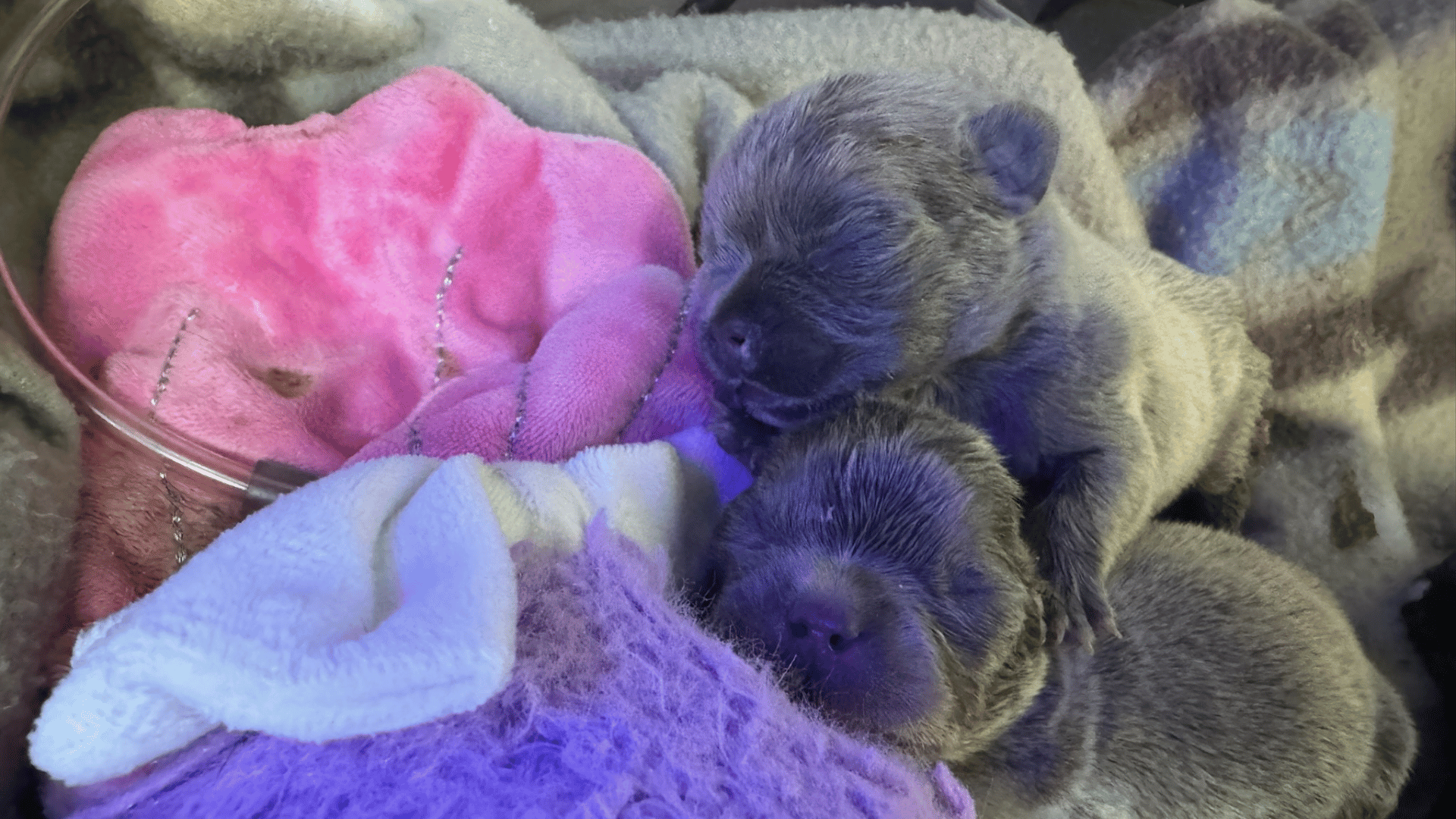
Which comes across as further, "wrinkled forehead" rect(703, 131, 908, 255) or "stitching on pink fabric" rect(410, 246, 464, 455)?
"stitching on pink fabric" rect(410, 246, 464, 455)

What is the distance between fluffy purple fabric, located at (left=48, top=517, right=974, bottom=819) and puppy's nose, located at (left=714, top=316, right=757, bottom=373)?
0.38 m

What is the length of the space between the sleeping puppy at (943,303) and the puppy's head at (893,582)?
13cm

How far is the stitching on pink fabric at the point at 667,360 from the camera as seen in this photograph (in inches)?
55.9

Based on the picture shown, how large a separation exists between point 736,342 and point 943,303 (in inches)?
11.2

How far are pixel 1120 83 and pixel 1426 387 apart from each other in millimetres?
1104

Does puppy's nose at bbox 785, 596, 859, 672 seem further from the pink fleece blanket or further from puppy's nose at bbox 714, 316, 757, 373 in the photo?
the pink fleece blanket

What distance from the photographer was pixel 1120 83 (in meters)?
2.25

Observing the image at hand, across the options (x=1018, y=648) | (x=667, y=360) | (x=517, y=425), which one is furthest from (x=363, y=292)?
(x=1018, y=648)

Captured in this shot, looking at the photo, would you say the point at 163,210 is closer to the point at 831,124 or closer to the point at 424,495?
the point at 424,495

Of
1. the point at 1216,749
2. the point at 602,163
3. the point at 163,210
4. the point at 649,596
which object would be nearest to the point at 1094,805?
the point at 1216,749

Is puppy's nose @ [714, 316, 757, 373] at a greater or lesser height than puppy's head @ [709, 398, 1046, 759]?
greater

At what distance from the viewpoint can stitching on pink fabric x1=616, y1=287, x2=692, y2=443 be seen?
4.66 feet

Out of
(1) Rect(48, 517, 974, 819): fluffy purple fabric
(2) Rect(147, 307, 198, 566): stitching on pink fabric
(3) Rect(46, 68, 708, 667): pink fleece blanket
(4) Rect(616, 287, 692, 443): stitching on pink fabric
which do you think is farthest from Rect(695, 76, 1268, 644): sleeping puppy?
(2) Rect(147, 307, 198, 566): stitching on pink fabric

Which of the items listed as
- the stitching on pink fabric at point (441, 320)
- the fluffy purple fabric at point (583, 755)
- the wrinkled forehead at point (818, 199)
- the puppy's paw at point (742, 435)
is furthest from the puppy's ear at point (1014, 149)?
the stitching on pink fabric at point (441, 320)
